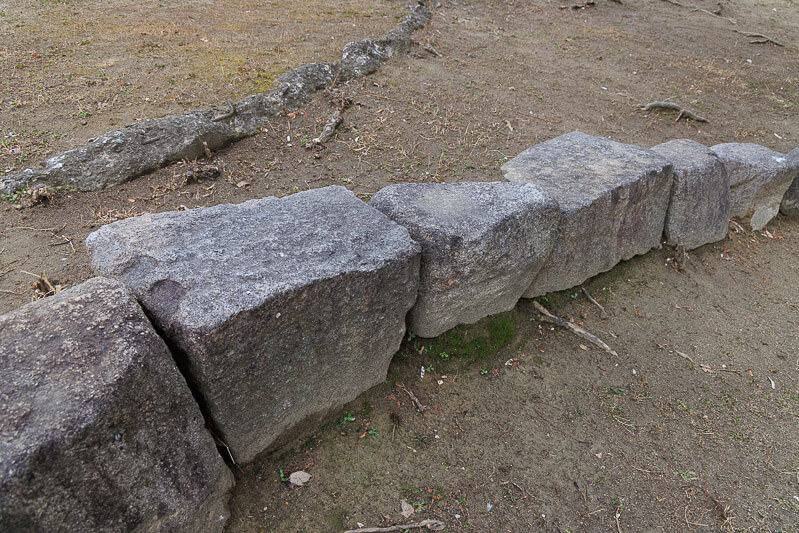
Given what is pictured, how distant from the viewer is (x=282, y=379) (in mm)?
2104

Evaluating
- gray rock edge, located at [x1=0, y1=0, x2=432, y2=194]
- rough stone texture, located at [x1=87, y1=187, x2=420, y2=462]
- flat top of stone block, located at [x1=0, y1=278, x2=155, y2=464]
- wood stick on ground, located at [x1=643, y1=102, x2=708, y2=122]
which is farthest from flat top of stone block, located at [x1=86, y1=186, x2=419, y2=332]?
wood stick on ground, located at [x1=643, y1=102, x2=708, y2=122]

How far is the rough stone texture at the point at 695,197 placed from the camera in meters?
3.91

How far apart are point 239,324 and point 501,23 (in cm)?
824

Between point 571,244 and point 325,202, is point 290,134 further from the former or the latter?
point 571,244

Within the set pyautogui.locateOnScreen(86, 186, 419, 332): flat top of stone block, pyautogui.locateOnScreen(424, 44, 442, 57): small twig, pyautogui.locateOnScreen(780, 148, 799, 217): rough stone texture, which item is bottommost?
pyautogui.locateOnScreen(780, 148, 799, 217): rough stone texture

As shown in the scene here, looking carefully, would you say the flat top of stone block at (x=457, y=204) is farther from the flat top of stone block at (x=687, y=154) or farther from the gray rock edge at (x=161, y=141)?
the gray rock edge at (x=161, y=141)

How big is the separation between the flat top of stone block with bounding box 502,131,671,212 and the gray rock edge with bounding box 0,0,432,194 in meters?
2.31

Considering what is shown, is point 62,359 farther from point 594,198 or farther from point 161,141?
point 594,198

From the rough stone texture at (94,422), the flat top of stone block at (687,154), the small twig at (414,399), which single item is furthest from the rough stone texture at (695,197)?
the rough stone texture at (94,422)

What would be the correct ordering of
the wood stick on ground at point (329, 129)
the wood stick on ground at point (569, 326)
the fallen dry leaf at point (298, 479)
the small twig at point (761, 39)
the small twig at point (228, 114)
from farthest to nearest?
the small twig at point (761, 39) < the wood stick on ground at point (329, 129) < the small twig at point (228, 114) < the wood stick on ground at point (569, 326) < the fallen dry leaf at point (298, 479)

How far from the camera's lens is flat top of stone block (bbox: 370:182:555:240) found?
8.35 ft

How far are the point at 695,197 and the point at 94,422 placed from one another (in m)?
4.34

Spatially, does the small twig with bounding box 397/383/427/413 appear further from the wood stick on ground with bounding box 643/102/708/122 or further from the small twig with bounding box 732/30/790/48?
the small twig with bounding box 732/30/790/48

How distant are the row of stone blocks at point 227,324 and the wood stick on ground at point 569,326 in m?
0.13
